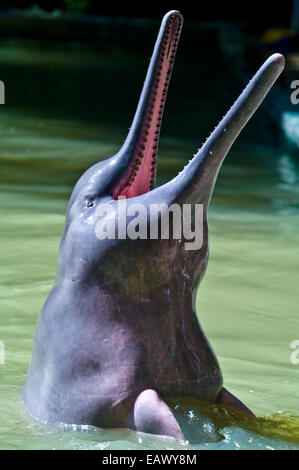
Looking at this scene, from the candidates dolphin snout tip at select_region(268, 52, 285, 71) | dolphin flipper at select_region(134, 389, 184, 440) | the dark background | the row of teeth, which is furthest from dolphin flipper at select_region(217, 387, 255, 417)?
the dark background

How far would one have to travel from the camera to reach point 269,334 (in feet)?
16.3

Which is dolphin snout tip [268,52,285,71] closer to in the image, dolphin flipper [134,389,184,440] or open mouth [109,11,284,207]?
open mouth [109,11,284,207]

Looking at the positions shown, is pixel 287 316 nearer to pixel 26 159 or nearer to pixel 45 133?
pixel 26 159

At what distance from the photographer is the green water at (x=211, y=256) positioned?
10.9 ft

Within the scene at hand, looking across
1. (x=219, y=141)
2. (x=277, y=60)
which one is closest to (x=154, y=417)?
(x=219, y=141)

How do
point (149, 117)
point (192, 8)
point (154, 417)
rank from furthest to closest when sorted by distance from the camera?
1. point (192, 8)
2. point (149, 117)
3. point (154, 417)

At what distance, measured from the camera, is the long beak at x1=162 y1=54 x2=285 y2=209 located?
10.2 ft

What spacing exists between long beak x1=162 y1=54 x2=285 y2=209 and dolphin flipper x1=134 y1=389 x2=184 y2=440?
0.69m

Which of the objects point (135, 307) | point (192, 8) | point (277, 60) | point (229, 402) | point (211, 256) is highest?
point (192, 8)

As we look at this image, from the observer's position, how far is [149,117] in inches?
134

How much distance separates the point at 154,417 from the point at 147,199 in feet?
2.47

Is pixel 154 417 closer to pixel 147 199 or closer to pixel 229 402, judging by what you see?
pixel 229 402
